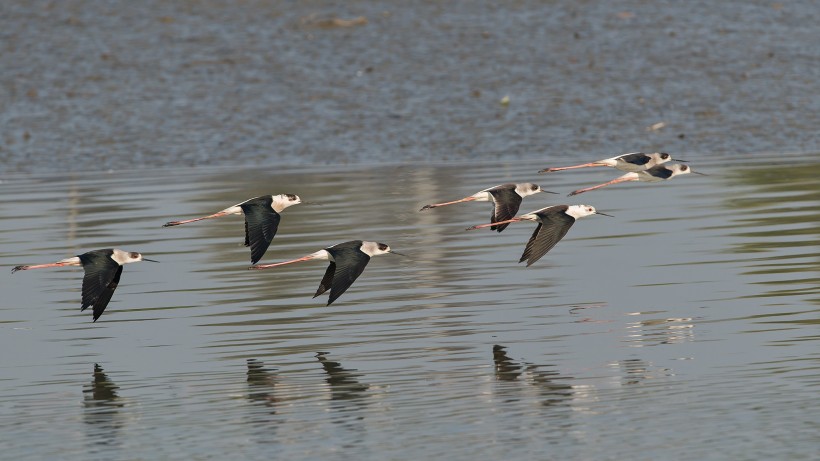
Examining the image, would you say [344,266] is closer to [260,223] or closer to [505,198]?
[260,223]

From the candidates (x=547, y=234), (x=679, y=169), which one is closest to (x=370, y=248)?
(x=547, y=234)

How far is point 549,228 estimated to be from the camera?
14.9m

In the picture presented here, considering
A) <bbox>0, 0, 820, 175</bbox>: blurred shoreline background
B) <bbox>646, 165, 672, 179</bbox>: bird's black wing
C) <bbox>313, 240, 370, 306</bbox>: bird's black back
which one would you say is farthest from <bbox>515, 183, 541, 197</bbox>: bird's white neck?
<bbox>0, 0, 820, 175</bbox>: blurred shoreline background

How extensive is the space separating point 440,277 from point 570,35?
1634 cm

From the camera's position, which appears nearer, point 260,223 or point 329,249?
point 329,249

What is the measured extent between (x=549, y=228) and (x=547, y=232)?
66 millimetres

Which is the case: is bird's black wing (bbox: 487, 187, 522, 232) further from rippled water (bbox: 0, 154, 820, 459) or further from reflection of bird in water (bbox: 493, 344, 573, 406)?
reflection of bird in water (bbox: 493, 344, 573, 406)

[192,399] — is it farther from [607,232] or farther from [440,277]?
[607,232]

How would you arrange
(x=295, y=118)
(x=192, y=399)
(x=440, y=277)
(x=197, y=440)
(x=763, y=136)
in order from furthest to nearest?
(x=295, y=118) → (x=763, y=136) → (x=440, y=277) → (x=192, y=399) → (x=197, y=440)

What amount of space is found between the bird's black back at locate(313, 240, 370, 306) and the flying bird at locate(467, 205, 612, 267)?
1.01 metres

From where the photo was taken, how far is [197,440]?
33.9 ft

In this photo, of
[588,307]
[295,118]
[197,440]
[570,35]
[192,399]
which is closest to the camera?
[197,440]

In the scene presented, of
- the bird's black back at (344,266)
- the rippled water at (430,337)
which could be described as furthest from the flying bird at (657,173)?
the bird's black back at (344,266)

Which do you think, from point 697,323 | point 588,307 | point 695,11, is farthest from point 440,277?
point 695,11
